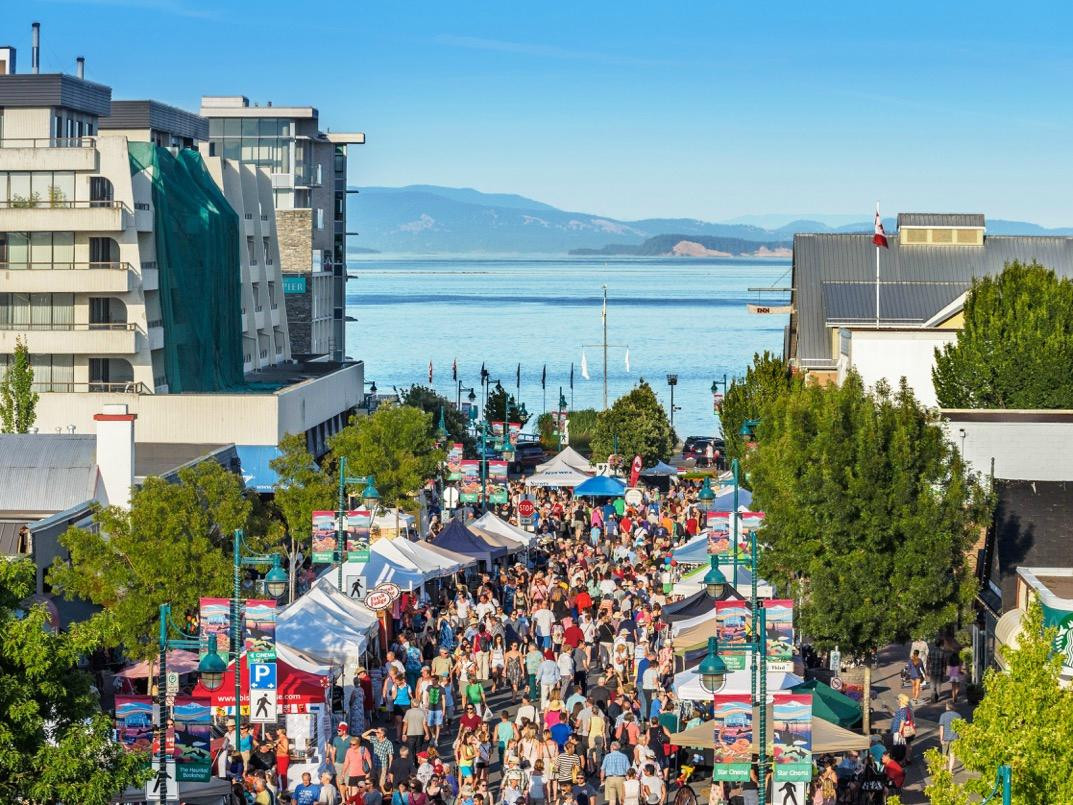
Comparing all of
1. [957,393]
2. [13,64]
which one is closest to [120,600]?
[957,393]

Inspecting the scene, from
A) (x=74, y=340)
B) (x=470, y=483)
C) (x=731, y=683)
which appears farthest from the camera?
(x=74, y=340)

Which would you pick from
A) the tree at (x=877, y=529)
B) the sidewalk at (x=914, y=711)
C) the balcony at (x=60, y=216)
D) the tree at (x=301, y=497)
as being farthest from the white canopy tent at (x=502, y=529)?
the balcony at (x=60, y=216)

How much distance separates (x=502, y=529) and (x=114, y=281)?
22616 millimetres

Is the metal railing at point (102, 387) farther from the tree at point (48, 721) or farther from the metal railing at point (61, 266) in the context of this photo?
the tree at point (48, 721)

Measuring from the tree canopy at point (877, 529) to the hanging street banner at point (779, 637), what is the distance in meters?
5.58

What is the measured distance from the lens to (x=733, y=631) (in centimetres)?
2647

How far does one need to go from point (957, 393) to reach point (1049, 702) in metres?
37.7

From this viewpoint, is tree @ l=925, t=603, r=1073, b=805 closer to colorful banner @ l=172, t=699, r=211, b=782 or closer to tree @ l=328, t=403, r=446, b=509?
colorful banner @ l=172, t=699, r=211, b=782

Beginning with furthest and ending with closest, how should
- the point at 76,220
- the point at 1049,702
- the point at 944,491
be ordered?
the point at 76,220 < the point at 944,491 < the point at 1049,702

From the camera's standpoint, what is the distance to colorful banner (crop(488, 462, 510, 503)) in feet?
195

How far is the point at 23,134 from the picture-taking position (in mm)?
71188

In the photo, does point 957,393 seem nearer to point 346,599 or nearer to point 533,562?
point 533,562

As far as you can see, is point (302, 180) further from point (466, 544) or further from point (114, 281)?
point (466, 544)

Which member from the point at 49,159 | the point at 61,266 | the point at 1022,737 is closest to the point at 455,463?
the point at 61,266
